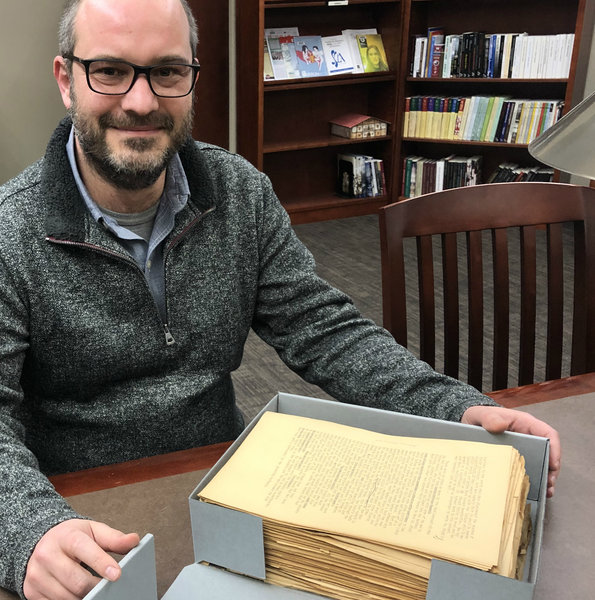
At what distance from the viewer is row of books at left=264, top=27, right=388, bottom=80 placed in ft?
13.9

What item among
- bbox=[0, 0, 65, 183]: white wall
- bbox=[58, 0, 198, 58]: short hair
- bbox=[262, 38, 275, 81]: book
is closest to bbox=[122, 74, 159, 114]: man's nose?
bbox=[58, 0, 198, 58]: short hair

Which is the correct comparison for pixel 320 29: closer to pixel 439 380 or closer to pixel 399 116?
pixel 399 116

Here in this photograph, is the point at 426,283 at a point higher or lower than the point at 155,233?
lower

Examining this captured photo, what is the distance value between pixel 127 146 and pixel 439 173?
3772 millimetres

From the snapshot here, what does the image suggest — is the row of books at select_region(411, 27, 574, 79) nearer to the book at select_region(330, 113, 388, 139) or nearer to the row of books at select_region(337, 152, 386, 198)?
the book at select_region(330, 113, 388, 139)

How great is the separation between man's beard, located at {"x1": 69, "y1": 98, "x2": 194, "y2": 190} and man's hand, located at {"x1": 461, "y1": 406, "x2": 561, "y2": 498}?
0.62 meters

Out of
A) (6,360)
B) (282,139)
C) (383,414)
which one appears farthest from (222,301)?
(282,139)

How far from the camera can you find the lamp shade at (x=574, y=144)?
0.57 meters

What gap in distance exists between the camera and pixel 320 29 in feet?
14.8

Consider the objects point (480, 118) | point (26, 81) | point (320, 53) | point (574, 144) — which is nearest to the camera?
point (574, 144)

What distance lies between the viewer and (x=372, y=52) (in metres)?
4.54

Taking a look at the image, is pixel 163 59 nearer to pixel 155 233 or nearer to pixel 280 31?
pixel 155 233

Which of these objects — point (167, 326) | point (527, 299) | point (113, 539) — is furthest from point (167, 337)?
point (527, 299)

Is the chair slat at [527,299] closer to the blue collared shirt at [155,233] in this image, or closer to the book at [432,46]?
the blue collared shirt at [155,233]
